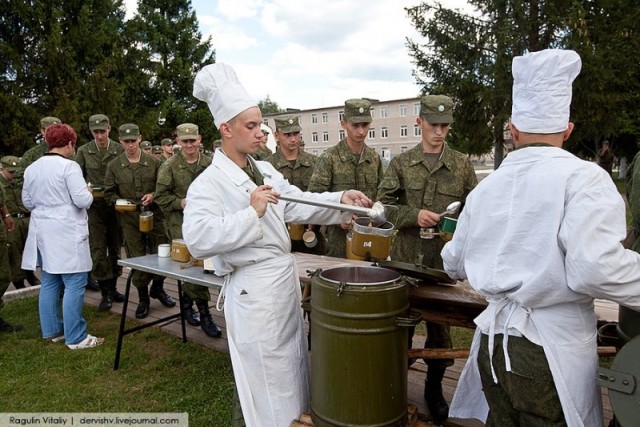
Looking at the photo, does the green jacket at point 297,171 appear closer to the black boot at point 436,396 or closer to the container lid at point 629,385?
the black boot at point 436,396

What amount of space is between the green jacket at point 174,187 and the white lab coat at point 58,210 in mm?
823

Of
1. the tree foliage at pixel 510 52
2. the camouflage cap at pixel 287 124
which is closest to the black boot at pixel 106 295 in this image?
the camouflage cap at pixel 287 124

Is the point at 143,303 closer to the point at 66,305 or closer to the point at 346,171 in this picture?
the point at 66,305

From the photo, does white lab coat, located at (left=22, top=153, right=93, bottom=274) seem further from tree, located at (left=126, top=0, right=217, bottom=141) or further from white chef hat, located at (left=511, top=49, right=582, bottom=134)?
tree, located at (left=126, top=0, right=217, bottom=141)

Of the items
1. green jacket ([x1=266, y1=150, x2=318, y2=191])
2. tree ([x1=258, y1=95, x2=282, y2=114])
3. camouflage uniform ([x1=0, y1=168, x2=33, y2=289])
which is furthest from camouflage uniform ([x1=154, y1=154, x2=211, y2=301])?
tree ([x1=258, y1=95, x2=282, y2=114])

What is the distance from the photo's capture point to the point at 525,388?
70.1 inches

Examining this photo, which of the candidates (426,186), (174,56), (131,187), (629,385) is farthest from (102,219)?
(174,56)

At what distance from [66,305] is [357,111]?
3.05 metres

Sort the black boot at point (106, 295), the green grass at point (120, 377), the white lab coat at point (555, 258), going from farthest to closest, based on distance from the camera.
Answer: the black boot at point (106, 295) → the green grass at point (120, 377) → the white lab coat at point (555, 258)

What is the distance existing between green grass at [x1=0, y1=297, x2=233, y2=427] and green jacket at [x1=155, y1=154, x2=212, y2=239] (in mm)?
1118

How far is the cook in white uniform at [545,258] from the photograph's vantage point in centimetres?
157

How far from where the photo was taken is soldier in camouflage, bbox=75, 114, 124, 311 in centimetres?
581

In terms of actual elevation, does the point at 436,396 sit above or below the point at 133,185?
below

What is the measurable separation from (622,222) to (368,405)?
1234 mm
